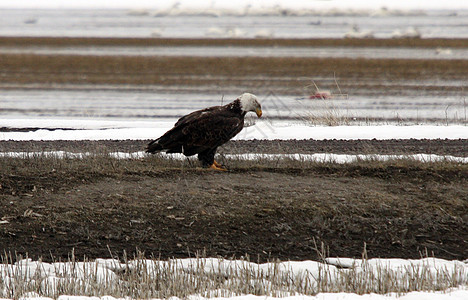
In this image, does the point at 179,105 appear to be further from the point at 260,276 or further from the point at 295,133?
the point at 260,276

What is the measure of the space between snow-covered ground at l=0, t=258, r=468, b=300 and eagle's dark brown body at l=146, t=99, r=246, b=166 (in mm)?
2731

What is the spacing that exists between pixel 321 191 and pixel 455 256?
71.5 inches

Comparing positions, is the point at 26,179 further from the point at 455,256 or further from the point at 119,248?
the point at 455,256

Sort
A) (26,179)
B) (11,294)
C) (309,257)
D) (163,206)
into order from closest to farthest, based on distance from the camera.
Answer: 1. (11,294)
2. (309,257)
3. (163,206)
4. (26,179)

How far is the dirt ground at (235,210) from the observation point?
657 cm

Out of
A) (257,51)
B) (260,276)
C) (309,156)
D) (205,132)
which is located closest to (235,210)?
(260,276)

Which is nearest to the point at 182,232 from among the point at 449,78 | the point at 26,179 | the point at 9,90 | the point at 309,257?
the point at 309,257

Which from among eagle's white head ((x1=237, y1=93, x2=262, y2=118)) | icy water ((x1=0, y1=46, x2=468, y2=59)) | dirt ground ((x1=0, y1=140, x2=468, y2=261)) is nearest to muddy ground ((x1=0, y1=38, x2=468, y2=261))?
dirt ground ((x1=0, y1=140, x2=468, y2=261))

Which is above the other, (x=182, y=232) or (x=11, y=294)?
(x=182, y=232)

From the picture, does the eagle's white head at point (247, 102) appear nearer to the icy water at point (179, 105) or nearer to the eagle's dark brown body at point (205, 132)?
the eagle's dark brown body at point (205, 132)

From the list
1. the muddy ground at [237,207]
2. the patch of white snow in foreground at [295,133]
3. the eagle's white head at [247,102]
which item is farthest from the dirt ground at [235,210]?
the patch of white snow in foreground at [295,133]

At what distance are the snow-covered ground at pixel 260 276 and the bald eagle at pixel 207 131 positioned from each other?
2.73 m

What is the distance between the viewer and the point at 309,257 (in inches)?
251

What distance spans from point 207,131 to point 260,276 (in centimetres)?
315
